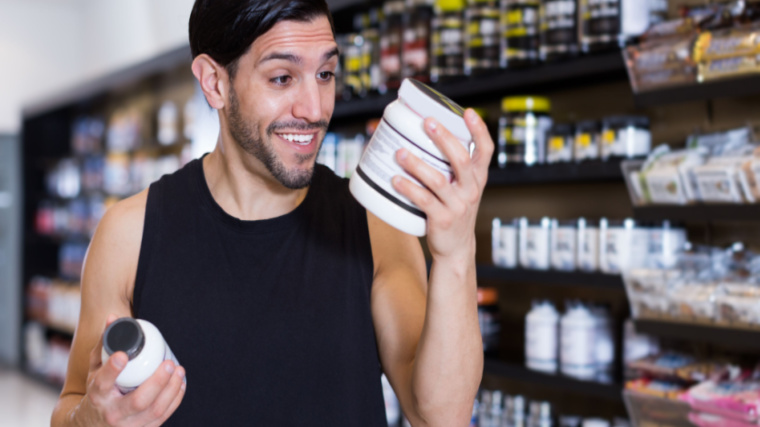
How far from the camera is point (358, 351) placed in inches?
53.6

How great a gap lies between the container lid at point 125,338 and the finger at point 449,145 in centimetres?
47

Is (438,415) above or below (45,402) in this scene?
above

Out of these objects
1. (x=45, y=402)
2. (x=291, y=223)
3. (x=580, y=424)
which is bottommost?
(x=45, y=402)

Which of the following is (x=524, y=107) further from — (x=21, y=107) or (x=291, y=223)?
(x=21, y=107)

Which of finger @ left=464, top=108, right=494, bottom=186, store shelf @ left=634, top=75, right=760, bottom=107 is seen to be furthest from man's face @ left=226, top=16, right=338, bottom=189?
store shelf @ left=634, top=75, right=760, bottom=107

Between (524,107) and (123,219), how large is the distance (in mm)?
1581

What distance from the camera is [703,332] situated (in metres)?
2.03

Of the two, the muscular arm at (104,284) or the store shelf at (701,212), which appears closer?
the muscular arm at (104,284)

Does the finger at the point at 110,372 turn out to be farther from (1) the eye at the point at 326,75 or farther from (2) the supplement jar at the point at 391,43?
(2) the supplement jar at the point at 391,43

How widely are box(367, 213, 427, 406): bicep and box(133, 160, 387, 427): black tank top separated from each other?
3cm

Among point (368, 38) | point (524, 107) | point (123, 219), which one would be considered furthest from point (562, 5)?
point (123, 219)

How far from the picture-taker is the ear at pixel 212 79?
1.42 meters

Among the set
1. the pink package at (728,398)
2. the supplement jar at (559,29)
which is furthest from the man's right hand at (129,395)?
the supplement jar at (559,29)

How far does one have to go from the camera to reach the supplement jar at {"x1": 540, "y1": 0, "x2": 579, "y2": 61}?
2.40 metres
